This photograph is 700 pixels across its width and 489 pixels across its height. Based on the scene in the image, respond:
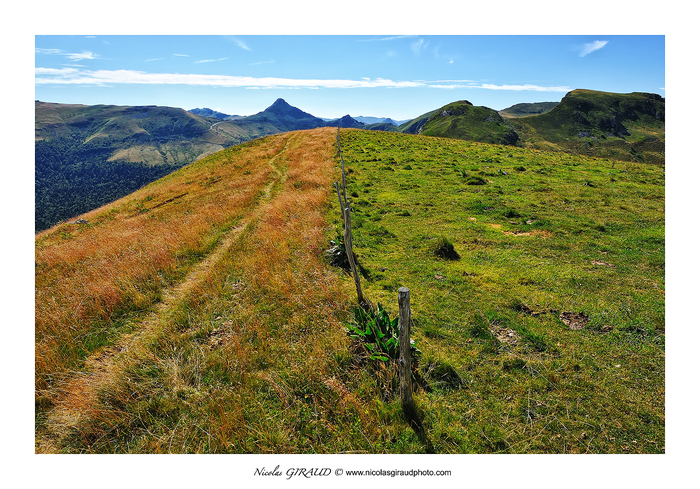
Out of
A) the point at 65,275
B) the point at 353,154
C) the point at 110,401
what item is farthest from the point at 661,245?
the point at 353,154

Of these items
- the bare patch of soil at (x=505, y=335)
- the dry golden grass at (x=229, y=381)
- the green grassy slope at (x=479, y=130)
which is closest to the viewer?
the dry golden grass at (x=229, y=381)

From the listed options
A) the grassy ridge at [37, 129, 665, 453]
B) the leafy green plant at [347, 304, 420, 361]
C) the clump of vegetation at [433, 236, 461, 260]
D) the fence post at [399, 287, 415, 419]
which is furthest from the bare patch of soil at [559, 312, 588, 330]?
the fence post at [399, 287, 415, 419]

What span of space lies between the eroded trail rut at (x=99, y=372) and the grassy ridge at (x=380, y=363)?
0.12 ft

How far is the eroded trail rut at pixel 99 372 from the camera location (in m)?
4.57

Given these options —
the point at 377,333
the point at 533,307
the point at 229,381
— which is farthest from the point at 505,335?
the point at 229,381

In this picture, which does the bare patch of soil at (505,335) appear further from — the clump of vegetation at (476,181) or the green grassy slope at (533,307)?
the clump of vegetation at (476,181)

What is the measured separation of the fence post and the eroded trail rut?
17.0ft

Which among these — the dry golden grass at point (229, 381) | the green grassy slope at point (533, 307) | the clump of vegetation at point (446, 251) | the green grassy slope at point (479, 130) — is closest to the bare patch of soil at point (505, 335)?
the green grassy slope at point (533, 307)

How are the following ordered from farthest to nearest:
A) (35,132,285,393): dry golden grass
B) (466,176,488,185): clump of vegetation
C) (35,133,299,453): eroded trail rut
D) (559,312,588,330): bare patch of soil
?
(466,176,488,185): clump of vegetation → (559,312,588,330): bare patch of soil → (35,132,285,393): dry golden grass → (35,133,299,453): eroded trail rut

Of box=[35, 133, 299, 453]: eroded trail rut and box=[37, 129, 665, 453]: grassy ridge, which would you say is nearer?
box=[37, 129, 665, 453]: grassy ridge

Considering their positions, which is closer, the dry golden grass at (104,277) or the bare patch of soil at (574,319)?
A: the dry golden grass at (104,277)

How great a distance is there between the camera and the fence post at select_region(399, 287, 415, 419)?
4.25 metres

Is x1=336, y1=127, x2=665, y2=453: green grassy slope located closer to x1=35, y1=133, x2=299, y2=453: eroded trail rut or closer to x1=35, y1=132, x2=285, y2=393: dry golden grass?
x1=35, y1=133, x2=299, y2=453: eroded trail rut

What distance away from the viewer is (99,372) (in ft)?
17.3
